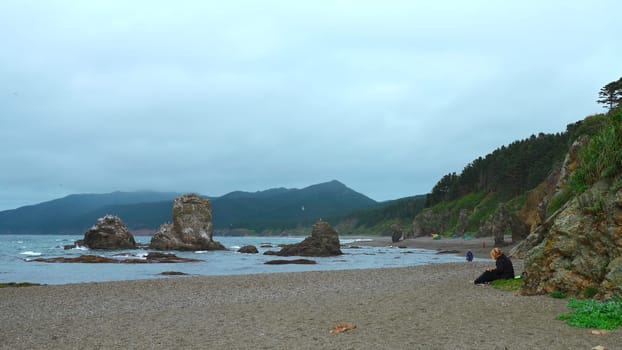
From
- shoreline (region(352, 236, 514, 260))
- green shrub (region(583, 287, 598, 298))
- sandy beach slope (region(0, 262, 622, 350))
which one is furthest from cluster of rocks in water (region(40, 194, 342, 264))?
green shrub (region(583, 287, 598, 298))

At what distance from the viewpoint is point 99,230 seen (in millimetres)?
99312

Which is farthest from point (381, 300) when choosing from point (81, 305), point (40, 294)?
point (40, 294)

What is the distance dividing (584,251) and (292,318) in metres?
10.3

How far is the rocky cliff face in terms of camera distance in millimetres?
16312

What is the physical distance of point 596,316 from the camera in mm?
13055

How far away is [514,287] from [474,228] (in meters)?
107

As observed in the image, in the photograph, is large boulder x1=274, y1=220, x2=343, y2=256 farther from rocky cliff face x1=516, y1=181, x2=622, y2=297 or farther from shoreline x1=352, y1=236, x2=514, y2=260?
rocky cliff face x1=516, y1=181, x2=622, y2=297

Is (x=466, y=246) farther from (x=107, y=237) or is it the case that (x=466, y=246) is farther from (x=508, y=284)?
(x=107, y=237)

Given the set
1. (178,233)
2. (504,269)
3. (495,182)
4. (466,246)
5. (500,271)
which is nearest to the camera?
(504,269)

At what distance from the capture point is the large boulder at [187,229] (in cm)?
9475

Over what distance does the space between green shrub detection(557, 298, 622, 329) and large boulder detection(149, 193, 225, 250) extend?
86.3 meters

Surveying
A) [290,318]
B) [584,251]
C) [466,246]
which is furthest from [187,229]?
[584,251]

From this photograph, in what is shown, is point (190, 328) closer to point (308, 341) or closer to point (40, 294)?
point (308, 341)

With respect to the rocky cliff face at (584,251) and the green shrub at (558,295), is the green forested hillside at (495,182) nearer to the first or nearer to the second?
the rocky cliff face at (584,251)
